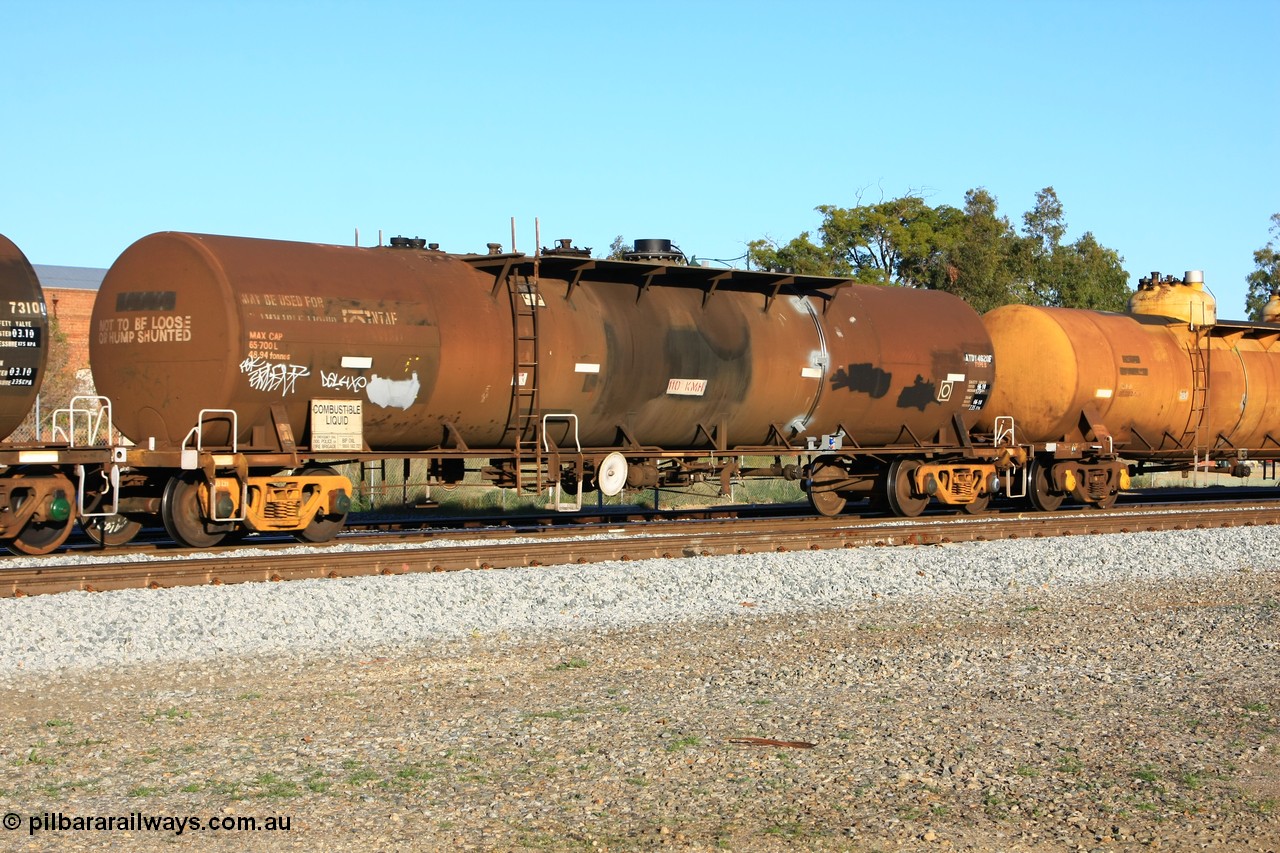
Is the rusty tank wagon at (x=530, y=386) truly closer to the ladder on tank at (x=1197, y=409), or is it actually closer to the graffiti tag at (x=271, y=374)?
the graffiti tag at (x=271, y=374)

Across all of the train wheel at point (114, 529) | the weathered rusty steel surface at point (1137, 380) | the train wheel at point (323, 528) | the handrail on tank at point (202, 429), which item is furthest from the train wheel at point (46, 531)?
the weathered rusty steel surface at point (1137, 380)

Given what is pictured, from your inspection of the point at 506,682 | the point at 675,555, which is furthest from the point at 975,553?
the point at 506,682

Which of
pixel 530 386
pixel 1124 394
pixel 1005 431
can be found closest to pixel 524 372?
pixel 530 386

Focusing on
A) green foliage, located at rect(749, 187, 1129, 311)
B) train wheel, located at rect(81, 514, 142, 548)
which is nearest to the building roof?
green foliage, located at rect(749, 187, 1129, 311)

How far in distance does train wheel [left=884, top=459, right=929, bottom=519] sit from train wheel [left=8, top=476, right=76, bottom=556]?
40.2ft

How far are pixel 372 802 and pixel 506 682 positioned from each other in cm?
273

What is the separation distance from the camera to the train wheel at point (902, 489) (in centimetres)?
2156

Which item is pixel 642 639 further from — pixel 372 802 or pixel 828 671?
pixel 372 802

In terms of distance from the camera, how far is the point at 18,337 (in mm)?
14656

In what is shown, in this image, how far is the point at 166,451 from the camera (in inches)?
580

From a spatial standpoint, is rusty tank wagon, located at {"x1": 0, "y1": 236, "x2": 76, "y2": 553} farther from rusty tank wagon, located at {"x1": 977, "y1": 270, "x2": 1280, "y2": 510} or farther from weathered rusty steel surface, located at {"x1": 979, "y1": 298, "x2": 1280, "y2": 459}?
weathered rusty steel surface, located at {"x1": 979, "y1": 298, "x2": 1280, "y2": 459}

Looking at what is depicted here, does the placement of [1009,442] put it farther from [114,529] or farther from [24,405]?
[24,405]

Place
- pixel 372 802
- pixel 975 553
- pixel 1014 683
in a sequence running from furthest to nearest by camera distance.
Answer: pixel 975 553 < pixel 1014 683 < pixel 372 802

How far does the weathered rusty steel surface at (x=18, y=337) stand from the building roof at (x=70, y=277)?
149 ft
